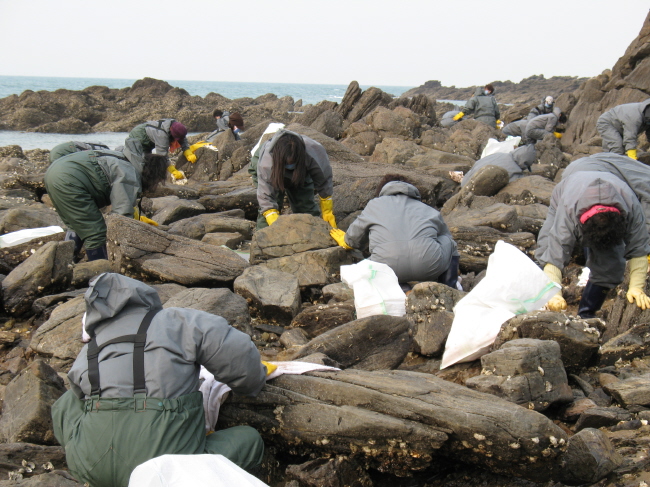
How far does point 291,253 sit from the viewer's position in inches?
273

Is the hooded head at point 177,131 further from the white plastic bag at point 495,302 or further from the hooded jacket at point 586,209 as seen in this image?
the hooded jacket at point 586,209

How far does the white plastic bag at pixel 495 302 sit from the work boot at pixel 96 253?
4.91 meters

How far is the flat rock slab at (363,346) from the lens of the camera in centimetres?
434

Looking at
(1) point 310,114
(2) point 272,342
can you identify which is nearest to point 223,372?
(2) point 272,342

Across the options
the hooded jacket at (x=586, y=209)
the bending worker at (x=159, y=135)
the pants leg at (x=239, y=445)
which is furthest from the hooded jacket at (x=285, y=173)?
the pants leg at (x=239, y=445)

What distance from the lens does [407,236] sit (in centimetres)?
576

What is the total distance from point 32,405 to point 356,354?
7.61 ft

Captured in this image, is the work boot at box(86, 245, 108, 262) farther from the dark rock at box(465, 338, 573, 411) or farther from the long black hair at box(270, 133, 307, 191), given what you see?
the dark rock at box(465, 338, 573, 411)

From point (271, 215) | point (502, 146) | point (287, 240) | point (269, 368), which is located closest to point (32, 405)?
point (269, 368)

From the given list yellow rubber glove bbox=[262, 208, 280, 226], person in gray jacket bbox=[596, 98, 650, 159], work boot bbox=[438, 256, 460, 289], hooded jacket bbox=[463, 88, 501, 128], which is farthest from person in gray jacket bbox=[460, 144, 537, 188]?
hooded jacket bbox=[463, 88, 501, 128]

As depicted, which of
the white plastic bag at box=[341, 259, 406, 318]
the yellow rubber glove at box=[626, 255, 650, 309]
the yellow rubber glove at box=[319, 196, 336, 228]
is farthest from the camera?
the yellow rubber glove at box=[319, 196, 336, 228]

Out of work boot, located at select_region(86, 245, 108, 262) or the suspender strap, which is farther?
work boot, located at select_region(86, 245, 108, 262)

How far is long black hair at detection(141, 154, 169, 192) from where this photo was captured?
23.7 feet

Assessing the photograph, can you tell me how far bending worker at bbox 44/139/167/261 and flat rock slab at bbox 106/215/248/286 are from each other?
378 mm
